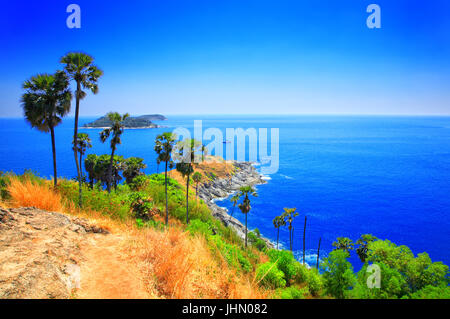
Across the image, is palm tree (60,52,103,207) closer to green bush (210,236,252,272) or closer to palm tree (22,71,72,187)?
palm tree (22,71,72,187)

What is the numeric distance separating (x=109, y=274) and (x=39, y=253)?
4.93ft

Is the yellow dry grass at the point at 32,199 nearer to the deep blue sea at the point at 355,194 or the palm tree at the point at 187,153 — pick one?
the palm tree at the point at 187,153

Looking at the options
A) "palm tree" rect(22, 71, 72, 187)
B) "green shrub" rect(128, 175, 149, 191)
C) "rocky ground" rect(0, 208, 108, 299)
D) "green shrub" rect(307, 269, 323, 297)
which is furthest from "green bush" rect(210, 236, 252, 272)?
"green shrub" rect(128, 175, 149, 191)

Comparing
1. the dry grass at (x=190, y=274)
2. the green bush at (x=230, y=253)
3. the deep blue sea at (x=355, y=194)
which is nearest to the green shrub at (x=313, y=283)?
the green bush at (x=230, y=253)

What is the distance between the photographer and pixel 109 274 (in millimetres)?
4926

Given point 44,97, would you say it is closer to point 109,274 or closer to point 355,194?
point 109,274

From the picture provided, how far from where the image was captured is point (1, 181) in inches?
423

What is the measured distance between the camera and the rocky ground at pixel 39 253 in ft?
12.6

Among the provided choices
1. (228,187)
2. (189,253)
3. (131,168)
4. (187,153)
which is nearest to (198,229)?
(189,253)

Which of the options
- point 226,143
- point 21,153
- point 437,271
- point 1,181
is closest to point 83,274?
point 1,181

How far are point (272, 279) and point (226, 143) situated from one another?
146295 millimetres

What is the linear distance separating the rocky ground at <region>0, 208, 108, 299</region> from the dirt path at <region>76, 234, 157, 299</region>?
0.19m

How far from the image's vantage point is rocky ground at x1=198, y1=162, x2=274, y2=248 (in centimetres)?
4775
